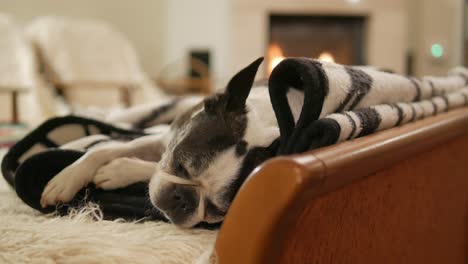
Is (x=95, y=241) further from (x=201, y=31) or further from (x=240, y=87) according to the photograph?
(x=201, y=31)

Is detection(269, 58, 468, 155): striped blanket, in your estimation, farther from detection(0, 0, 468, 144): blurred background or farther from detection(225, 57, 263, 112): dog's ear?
detection(0, 0, 468, 144): blurred background

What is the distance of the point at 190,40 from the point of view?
4.36m

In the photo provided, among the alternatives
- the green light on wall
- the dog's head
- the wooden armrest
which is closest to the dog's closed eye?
the dog's head

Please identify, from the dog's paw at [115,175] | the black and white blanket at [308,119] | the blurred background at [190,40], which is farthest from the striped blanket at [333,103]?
the blurred background at [190,40]

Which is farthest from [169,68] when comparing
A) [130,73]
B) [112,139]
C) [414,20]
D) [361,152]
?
[361,152]

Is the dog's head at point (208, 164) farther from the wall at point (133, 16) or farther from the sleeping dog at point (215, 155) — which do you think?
the wall at point (133, 16)

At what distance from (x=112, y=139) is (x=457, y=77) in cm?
80

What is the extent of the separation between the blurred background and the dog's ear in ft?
8.22

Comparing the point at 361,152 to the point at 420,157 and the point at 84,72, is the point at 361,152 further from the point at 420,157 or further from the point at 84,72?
the point at 84,72

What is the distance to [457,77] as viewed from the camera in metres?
1.16

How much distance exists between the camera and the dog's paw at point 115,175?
2.72ft

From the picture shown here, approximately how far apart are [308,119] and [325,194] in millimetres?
99

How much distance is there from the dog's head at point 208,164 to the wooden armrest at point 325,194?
0.53 feet

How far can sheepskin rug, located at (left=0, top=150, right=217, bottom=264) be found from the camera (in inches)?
22.5
